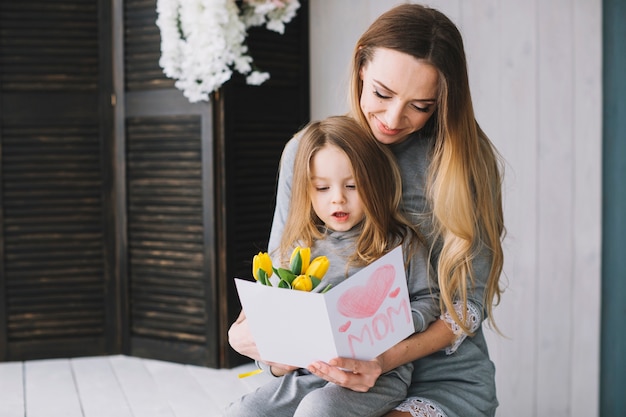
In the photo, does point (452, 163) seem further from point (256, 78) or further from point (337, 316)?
point (256, 78)

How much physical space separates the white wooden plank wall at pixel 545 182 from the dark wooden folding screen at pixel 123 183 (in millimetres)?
1058

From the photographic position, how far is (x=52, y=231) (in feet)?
11.6

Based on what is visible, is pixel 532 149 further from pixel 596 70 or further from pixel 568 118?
pixel 596 70

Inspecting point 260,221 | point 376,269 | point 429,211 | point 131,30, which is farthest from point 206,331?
point 376,269

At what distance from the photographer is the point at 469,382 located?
1.73 m

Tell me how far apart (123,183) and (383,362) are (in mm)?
2242

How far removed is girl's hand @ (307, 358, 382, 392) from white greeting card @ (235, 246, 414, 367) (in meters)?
0.01

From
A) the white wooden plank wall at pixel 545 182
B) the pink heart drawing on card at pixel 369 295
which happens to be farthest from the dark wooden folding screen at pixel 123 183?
the pink heart drawing on card at pixel 369 295

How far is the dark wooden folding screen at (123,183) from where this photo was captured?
338 cm

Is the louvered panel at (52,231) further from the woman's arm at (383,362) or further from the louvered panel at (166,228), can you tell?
the woman's arm at (383,362)

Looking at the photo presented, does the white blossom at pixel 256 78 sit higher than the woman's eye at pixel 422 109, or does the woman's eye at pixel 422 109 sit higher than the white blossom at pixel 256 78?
the white blossom at pixel 256 78

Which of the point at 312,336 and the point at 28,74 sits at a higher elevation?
the point at 28,74

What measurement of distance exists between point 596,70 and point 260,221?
158 centimetres

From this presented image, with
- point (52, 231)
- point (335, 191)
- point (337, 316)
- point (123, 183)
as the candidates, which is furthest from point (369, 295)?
point (52, 231)
